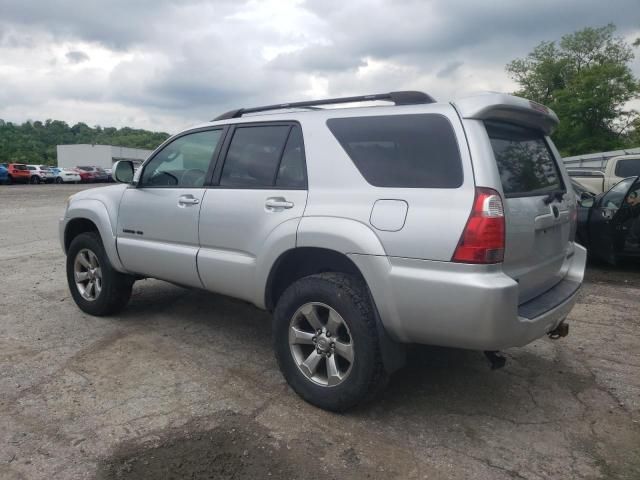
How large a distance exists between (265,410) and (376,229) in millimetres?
1300

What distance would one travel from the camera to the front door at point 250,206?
3.49m

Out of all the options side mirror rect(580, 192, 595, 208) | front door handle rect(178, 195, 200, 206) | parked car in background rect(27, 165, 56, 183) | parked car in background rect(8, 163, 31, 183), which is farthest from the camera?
parked car in background rect(27, 165, 56, 183)

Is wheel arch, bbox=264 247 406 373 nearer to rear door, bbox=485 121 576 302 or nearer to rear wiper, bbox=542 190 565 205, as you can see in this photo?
rear door, bbox=485 121 576 302

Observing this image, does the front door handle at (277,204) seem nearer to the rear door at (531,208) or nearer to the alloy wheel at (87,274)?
the rear door at (531,208)

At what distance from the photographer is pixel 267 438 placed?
3.00 m

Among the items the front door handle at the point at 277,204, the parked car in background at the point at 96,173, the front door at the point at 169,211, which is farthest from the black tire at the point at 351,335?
the parked car in background at the point at 96,173

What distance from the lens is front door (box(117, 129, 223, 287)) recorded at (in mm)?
4113

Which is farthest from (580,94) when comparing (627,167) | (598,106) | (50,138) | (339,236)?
(50,138)

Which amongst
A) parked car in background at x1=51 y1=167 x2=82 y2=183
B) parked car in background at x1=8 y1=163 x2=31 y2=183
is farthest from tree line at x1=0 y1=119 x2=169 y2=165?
parked car in background at x1=8 y1=163 x2=31 y2=183

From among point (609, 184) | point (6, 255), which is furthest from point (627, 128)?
point (6, 255)

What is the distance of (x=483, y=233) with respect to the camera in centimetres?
273

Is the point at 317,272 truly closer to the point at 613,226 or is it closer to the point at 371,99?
the point at 371,99

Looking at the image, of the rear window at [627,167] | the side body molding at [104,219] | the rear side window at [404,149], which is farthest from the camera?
the rear window at [627,167]

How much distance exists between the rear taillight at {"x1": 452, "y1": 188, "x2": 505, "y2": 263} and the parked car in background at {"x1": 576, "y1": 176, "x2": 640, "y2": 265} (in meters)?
5.23
